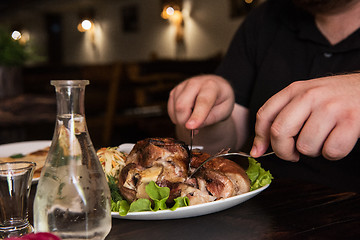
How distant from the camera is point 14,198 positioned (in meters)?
0.66

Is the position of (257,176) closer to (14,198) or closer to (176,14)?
(14,198)

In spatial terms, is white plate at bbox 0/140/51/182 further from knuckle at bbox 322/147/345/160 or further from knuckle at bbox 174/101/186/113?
knuckle at bbox 322/147/345/160

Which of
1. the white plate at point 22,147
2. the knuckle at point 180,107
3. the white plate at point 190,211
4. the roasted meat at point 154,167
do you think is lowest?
the white plate at point 22,147

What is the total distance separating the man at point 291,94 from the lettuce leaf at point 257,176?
0.24 feet

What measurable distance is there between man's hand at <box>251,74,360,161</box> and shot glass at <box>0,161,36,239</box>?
0.43m

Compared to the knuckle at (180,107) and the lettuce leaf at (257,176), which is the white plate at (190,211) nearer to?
the lettuce leaf at (257,176)

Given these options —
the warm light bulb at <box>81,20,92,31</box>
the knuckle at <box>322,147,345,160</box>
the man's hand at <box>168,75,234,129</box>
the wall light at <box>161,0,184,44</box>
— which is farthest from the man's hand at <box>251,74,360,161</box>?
the warm light bulb at <box>81,20,92,31</box>

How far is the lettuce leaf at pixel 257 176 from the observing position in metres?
0.82

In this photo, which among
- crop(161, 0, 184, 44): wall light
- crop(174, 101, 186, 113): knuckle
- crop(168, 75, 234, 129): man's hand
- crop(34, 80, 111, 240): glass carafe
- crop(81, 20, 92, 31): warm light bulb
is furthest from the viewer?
crop(81, 20, 92, 31): warm light bulb

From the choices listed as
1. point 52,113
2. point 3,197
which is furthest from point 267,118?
point 52,113

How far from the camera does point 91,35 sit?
43.2 feet

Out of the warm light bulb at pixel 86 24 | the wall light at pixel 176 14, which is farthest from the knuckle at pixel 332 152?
the warm light bulb at pixel 86 24

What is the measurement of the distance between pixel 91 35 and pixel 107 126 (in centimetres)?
975

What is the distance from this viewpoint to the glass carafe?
56 centimetres
